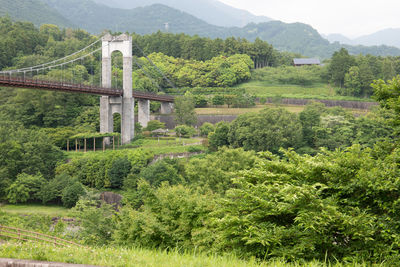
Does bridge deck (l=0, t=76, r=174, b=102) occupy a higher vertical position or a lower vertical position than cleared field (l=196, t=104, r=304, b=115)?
higher

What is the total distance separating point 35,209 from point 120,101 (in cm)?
1147

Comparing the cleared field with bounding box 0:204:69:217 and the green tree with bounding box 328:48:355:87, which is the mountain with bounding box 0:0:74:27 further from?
the cleared field with bounding box 0:204:69:217

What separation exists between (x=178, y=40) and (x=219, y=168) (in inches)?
1462

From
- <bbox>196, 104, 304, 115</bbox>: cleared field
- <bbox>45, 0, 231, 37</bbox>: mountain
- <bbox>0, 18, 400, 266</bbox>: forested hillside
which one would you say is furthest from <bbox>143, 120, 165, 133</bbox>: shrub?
<bbox>45, 0, 231, 37</bbox>: mountain

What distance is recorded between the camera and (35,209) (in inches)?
837

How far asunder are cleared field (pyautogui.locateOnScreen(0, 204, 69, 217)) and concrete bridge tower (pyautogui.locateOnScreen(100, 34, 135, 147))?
30.2ft

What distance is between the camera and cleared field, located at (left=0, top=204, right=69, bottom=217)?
20.5 m

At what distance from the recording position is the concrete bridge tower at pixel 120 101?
98.3 ft

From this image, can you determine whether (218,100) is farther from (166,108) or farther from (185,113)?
(185,113)

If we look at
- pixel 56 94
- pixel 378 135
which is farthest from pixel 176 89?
pixel 378 135

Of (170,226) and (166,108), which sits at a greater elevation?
(166,108)

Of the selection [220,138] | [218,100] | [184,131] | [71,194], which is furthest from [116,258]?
[218,100]

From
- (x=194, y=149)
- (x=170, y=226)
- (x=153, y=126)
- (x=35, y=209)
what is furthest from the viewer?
(x=153, y=126)

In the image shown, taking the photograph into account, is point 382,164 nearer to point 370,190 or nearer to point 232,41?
point 370,190
